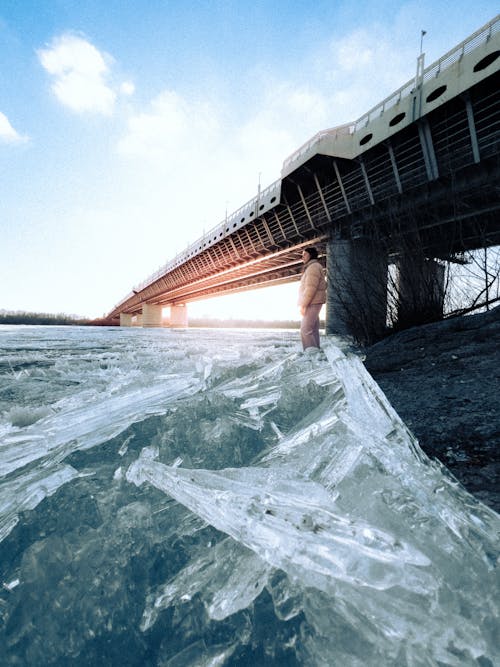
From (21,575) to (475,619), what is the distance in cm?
75

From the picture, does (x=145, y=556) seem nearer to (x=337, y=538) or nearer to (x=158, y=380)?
(x=337, y=538)

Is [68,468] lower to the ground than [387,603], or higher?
higher

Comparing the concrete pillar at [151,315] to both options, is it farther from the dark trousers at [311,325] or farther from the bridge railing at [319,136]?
the dark trousers at [311,325]

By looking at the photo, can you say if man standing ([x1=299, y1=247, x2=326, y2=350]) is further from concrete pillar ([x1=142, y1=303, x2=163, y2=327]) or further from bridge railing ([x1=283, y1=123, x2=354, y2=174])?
concrete pillar ([x1=142, y1=303, x2=163, y2=327])

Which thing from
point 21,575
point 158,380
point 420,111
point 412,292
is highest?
point 420,111

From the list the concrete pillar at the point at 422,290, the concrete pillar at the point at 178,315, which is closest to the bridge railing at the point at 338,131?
the concrete pillar at the point at 422,290

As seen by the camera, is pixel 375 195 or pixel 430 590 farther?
pixel 375 195

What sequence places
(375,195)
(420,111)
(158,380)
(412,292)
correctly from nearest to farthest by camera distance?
(158,380) → (412,292) → (420,111) → (375,195)

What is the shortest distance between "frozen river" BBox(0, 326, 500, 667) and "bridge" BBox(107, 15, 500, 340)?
4577mm

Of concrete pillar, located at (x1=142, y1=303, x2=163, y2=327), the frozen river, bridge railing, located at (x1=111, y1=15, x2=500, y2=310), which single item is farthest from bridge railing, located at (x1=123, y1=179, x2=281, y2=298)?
the frozen river

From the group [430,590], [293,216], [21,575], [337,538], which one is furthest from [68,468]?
[293,216]

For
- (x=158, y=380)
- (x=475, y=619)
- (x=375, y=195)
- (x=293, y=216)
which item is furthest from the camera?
(x=293, y=216)

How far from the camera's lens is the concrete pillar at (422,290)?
4605mm

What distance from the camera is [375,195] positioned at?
46.9 feet
